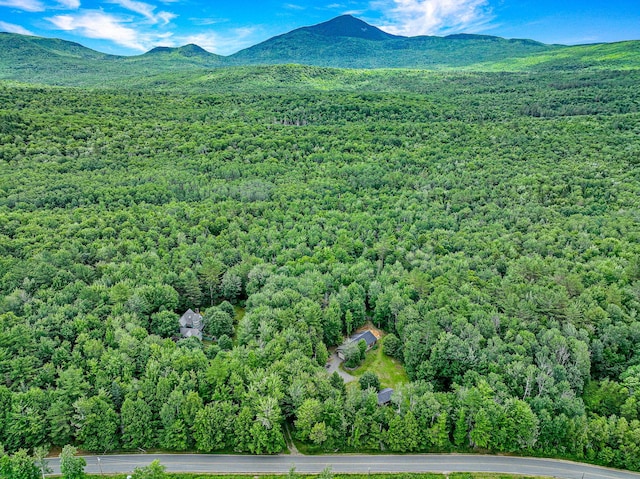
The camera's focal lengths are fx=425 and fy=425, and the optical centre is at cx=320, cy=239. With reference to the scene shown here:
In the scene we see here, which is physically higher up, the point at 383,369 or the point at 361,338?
the point at 361,338

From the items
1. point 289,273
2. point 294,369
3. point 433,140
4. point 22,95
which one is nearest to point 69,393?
point 294,369

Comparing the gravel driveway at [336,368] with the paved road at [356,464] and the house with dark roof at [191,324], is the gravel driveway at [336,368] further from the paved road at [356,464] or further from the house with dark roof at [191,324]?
the house with dark roof at [191,324]

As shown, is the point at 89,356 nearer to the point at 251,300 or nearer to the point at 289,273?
the point at 251,300

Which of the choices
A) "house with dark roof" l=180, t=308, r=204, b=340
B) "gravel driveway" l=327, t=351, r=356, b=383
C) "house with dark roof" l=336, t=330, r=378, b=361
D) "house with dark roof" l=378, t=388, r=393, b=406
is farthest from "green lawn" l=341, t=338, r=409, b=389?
"house with dark roof" l=180, t=308, r=204, b=340

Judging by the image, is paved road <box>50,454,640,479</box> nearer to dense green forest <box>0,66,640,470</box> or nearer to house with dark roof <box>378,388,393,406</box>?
dense green forest <box>0,66,640,470</box>

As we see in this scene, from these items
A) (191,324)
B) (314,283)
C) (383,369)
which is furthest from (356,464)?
(191,324)

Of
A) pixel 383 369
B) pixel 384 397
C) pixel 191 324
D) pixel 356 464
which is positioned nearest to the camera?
pixel 356 464

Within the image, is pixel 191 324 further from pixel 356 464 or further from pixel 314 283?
pixel 356 464
